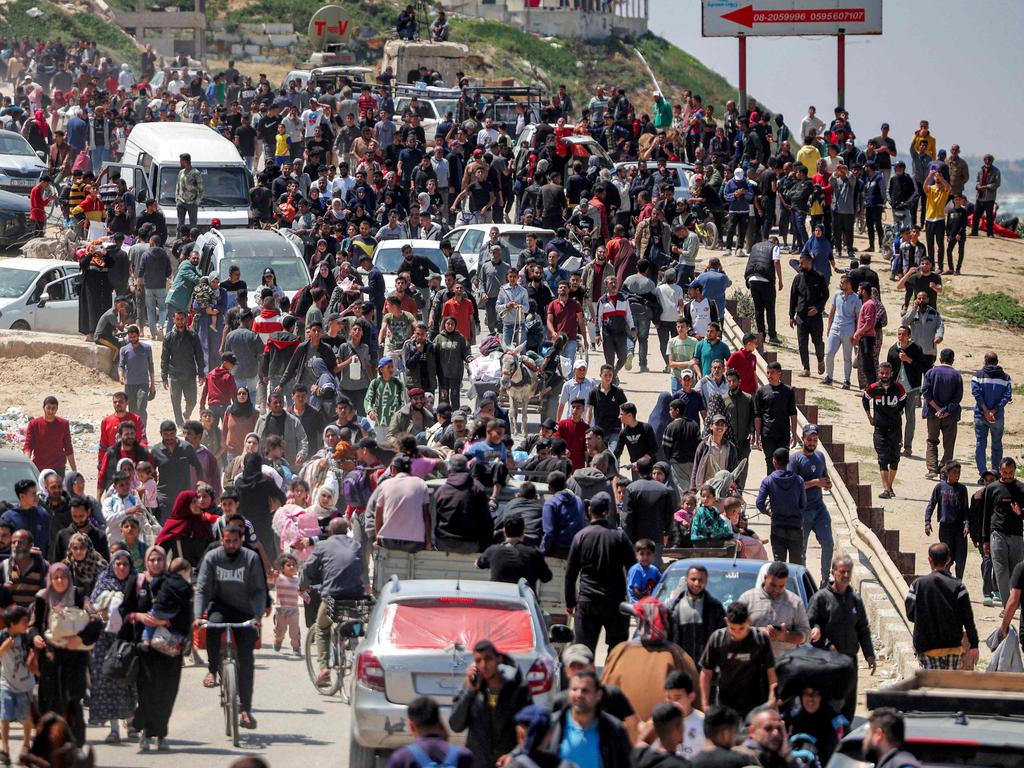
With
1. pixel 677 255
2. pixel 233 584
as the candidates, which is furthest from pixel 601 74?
pixel 233 584

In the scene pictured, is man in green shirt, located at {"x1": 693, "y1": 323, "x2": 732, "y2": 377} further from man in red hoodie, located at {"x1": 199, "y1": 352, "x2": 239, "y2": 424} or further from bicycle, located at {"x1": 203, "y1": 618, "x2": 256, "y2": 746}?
bicycle, located at {"x1": 203, "y1": 618, "x2": 256, "y2": 746}

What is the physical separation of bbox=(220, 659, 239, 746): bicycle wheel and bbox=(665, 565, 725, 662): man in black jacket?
2.91m

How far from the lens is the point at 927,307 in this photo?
23.9m

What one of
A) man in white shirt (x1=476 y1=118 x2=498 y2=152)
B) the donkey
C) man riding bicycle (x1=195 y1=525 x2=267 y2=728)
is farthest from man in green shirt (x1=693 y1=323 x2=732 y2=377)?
man in white shirt (x1=476 y1=118 x2=498 y2=152)

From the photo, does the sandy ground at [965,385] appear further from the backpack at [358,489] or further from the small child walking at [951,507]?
the backpack at [358,489]

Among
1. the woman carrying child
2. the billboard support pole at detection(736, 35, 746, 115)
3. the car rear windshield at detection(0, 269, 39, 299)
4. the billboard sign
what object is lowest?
the woman carrying child

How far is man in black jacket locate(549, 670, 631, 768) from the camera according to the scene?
29.1 ft

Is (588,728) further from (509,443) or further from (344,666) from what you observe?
(509,443)

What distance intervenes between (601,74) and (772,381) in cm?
7801

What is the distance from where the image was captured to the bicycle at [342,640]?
42.8ft

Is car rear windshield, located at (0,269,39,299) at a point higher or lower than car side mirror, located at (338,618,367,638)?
higher

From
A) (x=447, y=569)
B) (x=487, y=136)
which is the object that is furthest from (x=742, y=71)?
(x=447, y=569)

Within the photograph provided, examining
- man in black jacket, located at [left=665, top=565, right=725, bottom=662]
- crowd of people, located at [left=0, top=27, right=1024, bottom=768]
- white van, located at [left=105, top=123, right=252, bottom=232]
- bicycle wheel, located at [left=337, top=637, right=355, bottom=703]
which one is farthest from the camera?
white van, located at [left=105, top=123, right=252, bottom=232]

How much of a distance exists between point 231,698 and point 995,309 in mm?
25604
